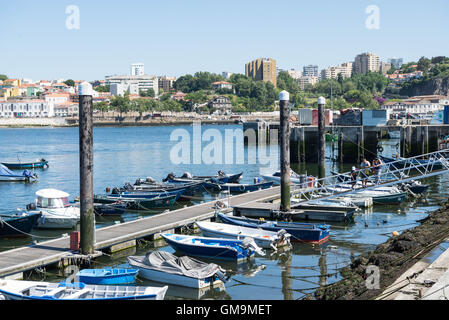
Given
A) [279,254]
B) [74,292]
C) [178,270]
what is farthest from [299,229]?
[74,292]

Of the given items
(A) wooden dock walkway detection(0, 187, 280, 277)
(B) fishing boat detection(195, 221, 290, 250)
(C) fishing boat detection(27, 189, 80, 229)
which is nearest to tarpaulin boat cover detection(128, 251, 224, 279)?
(A) wooden dock walkway detection(0, 187, 280, 277)

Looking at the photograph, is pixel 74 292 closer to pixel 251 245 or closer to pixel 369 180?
pixel 251 245

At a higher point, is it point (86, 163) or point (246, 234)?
point (86, 163)

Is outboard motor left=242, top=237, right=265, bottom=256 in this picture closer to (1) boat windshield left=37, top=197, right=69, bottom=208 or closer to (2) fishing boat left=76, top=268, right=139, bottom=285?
(2) fishing boat left=76, top=268, right=139, bottom=285

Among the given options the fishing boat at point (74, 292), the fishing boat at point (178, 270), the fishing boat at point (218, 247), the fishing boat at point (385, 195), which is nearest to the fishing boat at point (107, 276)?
the fishing boat at point (178, 270)

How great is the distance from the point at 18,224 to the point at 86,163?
9.72 m

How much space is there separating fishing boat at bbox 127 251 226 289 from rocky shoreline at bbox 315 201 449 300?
13.2ft

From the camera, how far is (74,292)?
1650 centimetres

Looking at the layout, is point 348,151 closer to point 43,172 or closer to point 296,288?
point 43,172

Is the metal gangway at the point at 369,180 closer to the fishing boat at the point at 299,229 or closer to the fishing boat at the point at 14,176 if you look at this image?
the fishing boat at the point at 299,229

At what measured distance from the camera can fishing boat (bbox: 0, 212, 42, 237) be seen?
94.1ft

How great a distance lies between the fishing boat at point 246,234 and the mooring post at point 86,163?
6348 millimetres

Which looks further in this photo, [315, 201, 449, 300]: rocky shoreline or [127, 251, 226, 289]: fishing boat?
[127, 251, 226, 289]: fishing boat
